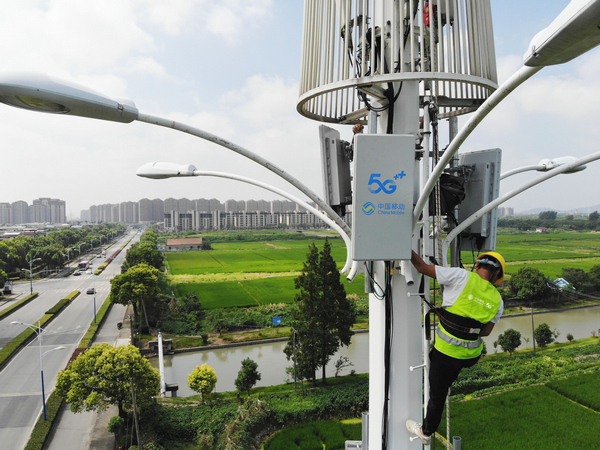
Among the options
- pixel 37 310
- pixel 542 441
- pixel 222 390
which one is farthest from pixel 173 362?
pixel 542 441

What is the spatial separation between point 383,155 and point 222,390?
14.0m

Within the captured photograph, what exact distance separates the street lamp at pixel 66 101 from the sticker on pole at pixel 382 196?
97 centimetres

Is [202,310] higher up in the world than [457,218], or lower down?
lower down

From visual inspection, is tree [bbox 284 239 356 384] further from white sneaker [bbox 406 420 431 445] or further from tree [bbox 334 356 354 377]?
white sneaker [bbox 406 420 431 445]

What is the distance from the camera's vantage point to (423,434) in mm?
2682

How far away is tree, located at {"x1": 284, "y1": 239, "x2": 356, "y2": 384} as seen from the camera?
48.4ft

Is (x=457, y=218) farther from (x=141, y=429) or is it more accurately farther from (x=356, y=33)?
(x=141, y=429)

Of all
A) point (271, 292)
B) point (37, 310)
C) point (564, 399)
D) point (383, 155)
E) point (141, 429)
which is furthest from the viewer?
point (271, 292)

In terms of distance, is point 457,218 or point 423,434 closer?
point 423,434

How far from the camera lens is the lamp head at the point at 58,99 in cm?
187

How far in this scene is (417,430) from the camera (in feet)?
8.91

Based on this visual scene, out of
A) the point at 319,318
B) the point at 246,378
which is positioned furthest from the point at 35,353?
the point at 319,318

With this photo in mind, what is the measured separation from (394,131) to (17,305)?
27.7 meters

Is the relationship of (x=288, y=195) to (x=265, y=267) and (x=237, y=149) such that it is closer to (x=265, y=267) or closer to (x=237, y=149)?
(x=237, y=149)
